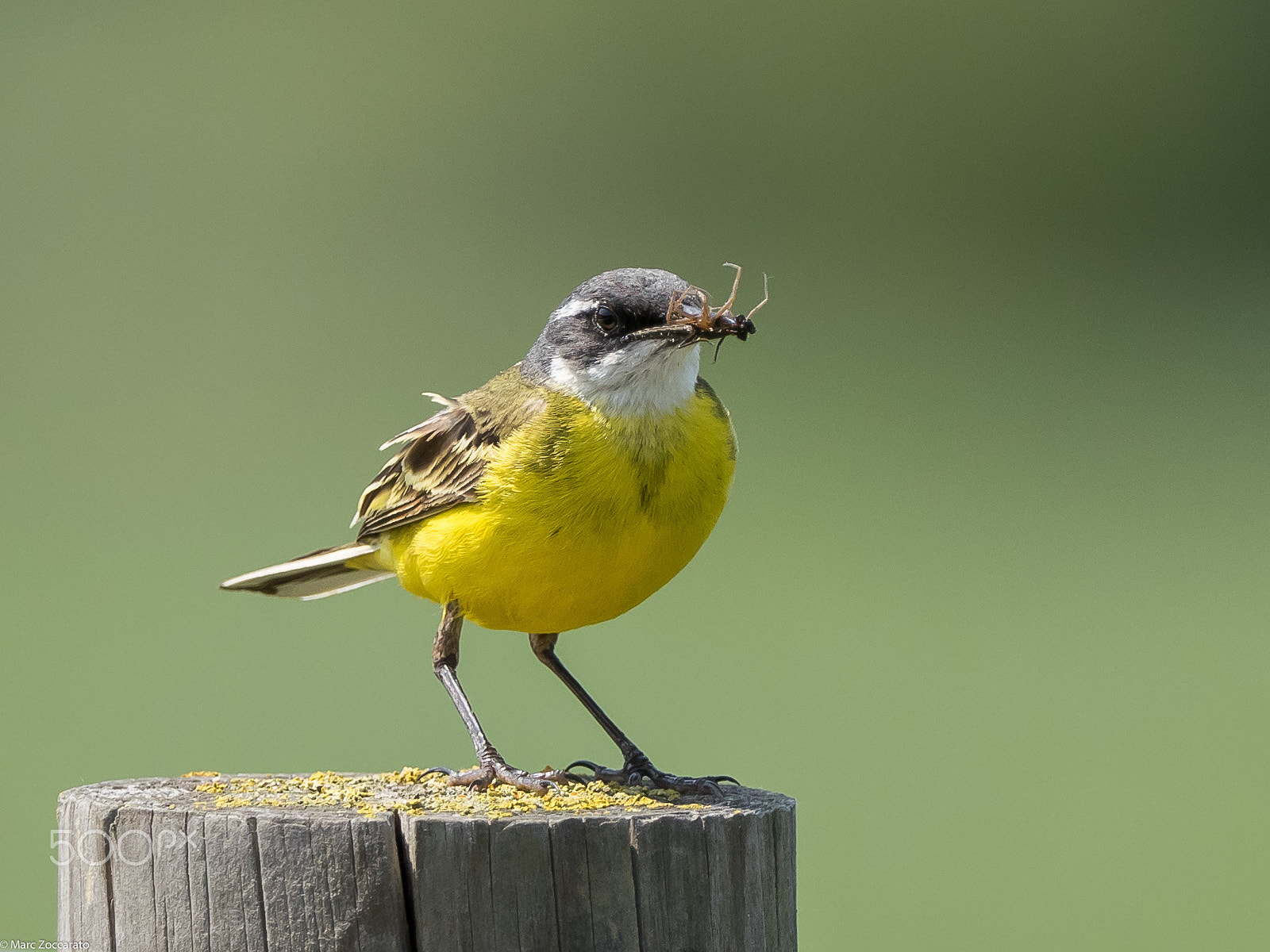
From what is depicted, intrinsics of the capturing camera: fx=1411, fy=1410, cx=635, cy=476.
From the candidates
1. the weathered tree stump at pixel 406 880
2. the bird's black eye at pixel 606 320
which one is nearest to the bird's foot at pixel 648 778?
the weathered tree stump at pixel 406 880

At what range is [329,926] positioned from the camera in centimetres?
322

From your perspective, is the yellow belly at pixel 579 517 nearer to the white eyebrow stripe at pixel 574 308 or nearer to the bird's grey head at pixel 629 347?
the bird's grey head at pixel 629 347

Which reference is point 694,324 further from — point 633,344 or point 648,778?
point 648,778

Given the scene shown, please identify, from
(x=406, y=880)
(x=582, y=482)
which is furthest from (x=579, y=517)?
(x=406, y=880)

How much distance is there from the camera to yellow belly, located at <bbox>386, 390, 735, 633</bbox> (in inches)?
178

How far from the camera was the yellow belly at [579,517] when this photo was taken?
452cm

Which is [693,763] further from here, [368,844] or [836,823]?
[368,844]

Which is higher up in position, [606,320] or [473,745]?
[606,320]

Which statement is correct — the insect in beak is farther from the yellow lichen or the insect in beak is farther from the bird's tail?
the bird's tail

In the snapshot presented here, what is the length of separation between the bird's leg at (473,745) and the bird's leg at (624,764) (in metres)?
0.27

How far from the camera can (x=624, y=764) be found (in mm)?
5012

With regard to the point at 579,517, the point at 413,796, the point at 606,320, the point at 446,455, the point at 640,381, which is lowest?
the point at 413,796

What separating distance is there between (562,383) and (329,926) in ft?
7.26

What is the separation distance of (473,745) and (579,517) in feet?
3.12
